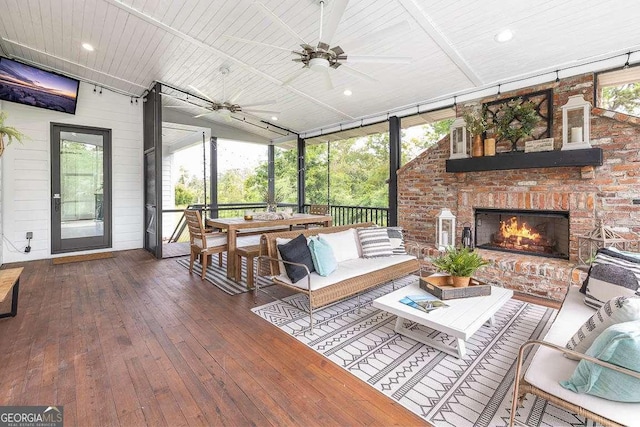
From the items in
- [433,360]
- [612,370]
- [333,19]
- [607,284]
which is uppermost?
[333,19]

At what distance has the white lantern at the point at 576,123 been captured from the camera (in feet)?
11.6

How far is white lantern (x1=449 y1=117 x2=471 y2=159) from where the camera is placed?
4.52 metres

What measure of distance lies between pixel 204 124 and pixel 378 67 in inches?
185

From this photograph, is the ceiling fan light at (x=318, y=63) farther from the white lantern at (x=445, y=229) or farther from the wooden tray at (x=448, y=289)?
the white lantern at (x=445, y=229)

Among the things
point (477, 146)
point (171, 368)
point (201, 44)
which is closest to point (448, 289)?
point (171, 368)

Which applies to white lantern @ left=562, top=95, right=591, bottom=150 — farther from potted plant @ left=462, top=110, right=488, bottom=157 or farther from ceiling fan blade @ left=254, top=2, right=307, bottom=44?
ceiling fan blade @ left=254, top=2, right=307, bottom=44

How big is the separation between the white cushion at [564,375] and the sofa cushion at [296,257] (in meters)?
1.89

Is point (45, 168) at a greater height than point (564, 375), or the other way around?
point (45, 168)

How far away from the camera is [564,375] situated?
1.46 meters

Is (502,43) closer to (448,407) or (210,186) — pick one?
(448,407)

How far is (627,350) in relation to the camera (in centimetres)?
121

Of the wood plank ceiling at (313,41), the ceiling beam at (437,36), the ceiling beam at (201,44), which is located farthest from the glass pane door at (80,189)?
the ceiling beam at (437,36)

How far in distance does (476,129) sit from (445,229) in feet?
5.11

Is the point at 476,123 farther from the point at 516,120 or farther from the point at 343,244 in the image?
the point at 343,244
